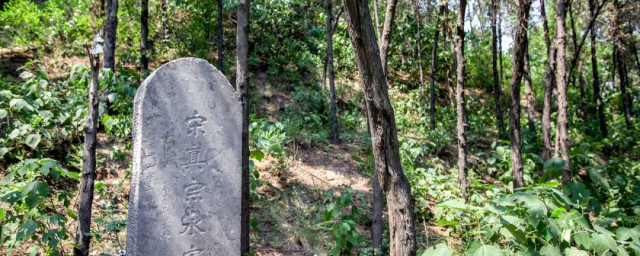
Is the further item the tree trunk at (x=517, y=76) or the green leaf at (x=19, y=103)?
the tree trunk at (x=517, y=76)

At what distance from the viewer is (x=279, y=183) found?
7.03 metres

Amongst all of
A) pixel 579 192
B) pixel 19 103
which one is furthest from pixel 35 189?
pixel 579 192

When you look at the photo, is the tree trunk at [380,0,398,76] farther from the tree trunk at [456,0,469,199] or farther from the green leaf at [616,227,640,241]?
the green leaf at [616,227,640,241]

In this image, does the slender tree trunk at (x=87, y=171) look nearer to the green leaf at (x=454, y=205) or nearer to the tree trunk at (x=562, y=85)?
the green leaf at (x=454, y=205)

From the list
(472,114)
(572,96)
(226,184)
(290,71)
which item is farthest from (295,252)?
(572,96)

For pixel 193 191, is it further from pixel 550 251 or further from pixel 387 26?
pixel 550 251

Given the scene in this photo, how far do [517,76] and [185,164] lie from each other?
4.67 meters

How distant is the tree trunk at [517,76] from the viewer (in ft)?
20.1

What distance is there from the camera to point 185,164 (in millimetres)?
3795

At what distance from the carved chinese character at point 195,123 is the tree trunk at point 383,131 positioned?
1499mm

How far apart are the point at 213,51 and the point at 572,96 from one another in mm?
12072

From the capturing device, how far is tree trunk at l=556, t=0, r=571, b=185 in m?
6.88

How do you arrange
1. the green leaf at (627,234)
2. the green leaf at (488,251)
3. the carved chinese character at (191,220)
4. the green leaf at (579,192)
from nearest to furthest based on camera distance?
the green leaf at (488,251) < the green leaf at (627,234) < the carved chinese character at (191,220) < the green leaf at (579,192)

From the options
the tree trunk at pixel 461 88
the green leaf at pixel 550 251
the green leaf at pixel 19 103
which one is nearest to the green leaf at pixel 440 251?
the green leaf at pixel 550 251
